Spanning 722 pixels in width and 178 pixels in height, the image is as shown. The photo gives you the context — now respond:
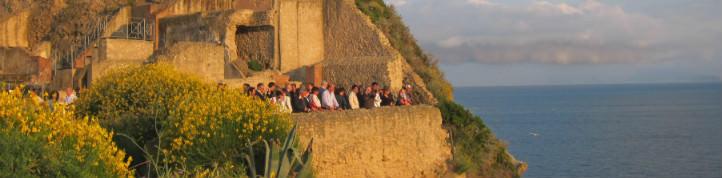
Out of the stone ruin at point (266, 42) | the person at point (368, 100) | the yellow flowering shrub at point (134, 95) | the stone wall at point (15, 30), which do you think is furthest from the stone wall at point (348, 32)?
the yellow flowering shrub at point (134, 95)

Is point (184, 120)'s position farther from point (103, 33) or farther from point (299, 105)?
point (103, 33)

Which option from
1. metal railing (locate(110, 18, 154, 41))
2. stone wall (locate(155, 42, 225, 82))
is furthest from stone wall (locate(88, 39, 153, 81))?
metal railing (locate(110, 18, 154, 41))

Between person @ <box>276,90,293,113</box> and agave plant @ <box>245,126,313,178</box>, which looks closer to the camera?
agave plant @ <box>245,126,313,178</box>

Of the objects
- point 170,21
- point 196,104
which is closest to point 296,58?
point 170,21

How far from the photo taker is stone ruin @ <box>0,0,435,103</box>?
2720cm

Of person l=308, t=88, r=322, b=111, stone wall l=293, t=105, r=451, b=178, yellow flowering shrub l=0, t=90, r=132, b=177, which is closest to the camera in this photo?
yellow flowering shrub l=0, t=90, r=132, b=177

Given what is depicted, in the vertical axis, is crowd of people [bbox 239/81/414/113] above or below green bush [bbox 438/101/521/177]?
above

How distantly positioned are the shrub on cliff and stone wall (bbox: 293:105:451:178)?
170 centimetres

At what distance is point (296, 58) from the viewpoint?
28.3m

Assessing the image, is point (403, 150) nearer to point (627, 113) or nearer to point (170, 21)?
point (170, 21)

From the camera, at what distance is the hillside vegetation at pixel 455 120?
25352mm

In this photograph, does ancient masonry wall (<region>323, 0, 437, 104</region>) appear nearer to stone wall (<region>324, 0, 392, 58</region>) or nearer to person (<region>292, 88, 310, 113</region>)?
stone wall (<region>324, 0, 392, 58</region>)

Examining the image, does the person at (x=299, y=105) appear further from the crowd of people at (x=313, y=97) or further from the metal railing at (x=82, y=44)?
the metal railing at (x=82, y=44)

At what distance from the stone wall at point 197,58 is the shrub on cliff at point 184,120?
605 centimetres
